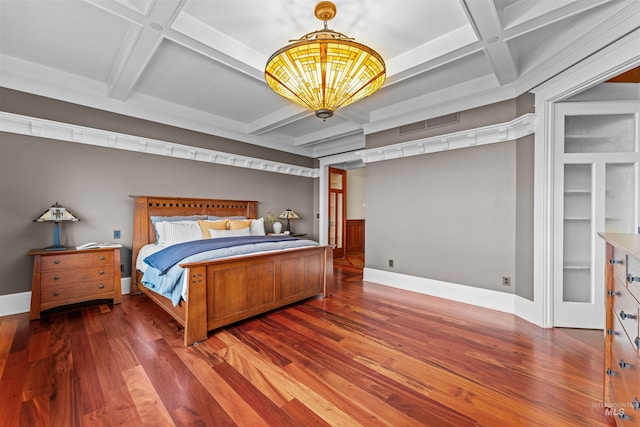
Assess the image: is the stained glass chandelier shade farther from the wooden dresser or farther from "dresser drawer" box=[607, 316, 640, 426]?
"dresser drawer" box=[607, 316, 640, 426]

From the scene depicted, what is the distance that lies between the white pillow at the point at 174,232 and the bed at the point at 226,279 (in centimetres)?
38

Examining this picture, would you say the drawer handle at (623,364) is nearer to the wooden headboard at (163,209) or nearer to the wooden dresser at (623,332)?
the wooden dresser at (623,332)

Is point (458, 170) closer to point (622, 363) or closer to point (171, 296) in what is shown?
point (622, 363)

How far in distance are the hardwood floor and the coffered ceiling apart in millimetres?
2637

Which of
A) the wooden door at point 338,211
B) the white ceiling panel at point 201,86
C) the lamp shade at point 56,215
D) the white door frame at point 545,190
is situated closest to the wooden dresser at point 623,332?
the white door frame at point 545,190

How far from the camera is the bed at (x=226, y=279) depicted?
96.0 inches

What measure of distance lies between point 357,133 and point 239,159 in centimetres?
226

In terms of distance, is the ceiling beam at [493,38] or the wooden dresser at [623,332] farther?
the ceiling beam at [493,38]

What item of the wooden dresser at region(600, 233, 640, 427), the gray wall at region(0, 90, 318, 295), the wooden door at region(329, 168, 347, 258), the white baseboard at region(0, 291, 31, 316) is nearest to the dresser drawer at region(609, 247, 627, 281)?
the wooden dresser at region(600, 233, 640, 427)

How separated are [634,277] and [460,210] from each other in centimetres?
249

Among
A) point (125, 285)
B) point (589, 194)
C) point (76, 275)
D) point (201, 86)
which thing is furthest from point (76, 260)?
point (589, 194)

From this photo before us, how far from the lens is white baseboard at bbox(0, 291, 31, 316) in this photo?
9.69 ft
